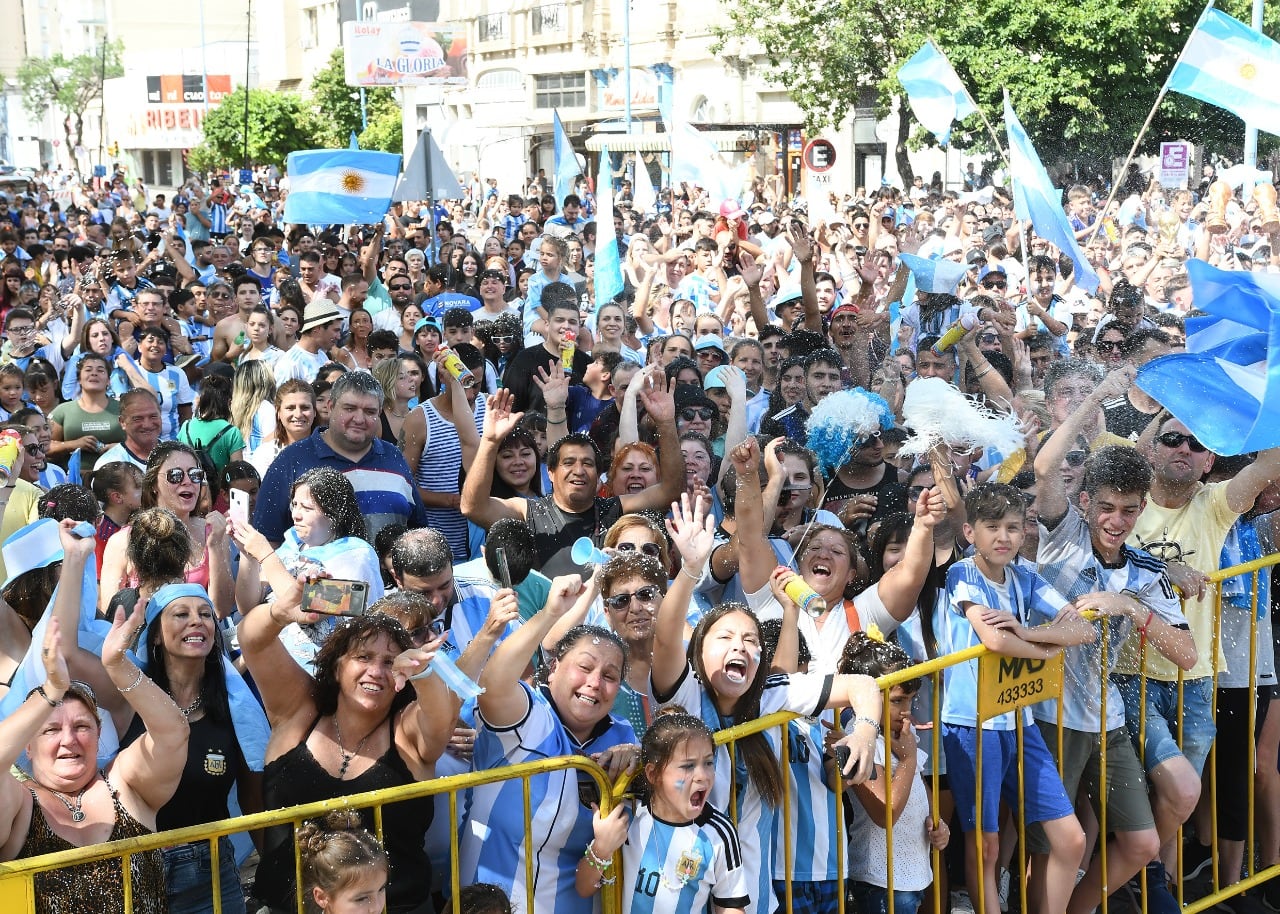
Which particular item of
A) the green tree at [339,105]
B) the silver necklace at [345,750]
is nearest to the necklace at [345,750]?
the silver necklace at [345,750]

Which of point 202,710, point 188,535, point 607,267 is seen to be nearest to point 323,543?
point 188,535

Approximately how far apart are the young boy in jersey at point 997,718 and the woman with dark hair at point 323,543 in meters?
1.91

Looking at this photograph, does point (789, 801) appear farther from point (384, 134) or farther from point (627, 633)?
point (384, 134)

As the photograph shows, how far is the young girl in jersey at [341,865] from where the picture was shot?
3518 millimetres

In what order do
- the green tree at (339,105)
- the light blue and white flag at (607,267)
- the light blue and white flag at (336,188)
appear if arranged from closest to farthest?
the light blue and white flag at (607,267), the light blue and white flag at (336,188), the green tree at (339,105)

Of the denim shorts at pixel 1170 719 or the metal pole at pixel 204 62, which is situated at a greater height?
the metal pole at pixel 204 62

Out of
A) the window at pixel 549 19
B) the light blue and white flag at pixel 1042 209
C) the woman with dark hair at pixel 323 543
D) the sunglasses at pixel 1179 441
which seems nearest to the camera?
the woman with dark hair at pixel 323 543

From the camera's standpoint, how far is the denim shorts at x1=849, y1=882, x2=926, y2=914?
4.44 metres

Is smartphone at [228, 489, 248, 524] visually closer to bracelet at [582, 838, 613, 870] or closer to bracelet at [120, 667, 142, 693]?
bracelet at [120, 667, 142, 693]

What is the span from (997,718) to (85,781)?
2.70 metres

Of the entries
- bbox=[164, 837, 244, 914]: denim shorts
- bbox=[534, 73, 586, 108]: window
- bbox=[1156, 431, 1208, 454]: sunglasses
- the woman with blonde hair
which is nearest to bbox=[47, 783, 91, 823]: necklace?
bbox=[164, 837, 244, 914]: denim shorts

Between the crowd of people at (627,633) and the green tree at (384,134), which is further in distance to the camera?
the green tree at (384,134)

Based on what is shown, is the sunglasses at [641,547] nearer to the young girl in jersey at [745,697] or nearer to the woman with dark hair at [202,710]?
the young girl in jersey at [745,697]

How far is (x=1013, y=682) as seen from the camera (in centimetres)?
470
